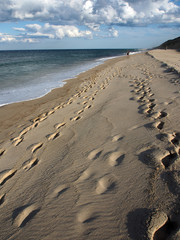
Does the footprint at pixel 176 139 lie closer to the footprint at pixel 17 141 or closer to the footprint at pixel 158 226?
the footprint at pixel 158 226

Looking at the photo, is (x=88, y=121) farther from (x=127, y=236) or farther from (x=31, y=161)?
(x=127, y=236)

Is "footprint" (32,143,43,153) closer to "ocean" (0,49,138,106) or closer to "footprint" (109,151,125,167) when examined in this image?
"footprint" (109,151,125,167)

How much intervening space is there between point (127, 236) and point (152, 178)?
29.1 inches

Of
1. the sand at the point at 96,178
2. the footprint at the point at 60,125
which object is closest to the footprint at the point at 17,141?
the sand at the point at 96,178

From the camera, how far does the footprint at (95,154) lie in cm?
263

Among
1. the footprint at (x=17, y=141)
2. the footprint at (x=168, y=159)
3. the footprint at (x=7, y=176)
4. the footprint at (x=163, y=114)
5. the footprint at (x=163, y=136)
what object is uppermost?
the footprint at (x=163, y=114)

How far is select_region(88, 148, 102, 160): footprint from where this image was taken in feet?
8.62

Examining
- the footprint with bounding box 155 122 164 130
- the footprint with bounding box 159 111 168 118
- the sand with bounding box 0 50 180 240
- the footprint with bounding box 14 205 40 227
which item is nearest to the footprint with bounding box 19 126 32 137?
the sand with bounding box 0 50 180 240

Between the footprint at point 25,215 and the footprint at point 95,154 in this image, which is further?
the footprint at point 95,154

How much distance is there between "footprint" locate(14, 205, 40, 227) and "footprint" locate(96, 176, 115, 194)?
715mm

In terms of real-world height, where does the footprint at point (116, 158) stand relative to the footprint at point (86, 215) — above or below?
above

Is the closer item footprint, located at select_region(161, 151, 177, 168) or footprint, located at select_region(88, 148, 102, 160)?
footprint, located at select_region(161, 151, 177, 168)

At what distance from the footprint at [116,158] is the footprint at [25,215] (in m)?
1.11

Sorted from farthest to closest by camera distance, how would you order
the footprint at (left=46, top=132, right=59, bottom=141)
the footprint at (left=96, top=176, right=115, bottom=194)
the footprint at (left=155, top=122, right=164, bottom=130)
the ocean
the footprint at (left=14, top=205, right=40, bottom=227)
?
the ocean < the footprint at (left=46, top=132, right=59, bottom=141) < the footprint at (left=155, top=122, right=164, bottom=130) < the footprint at (left=96, top=176, right=115, bottom=194) < the footprint at (left=14, top=205, right=40, bottom=227)
